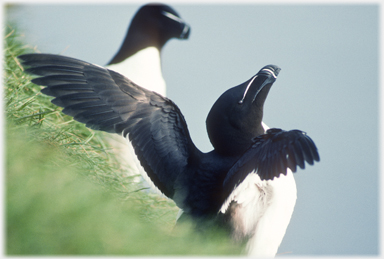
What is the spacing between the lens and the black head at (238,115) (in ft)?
7.66

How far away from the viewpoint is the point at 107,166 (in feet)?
11.1

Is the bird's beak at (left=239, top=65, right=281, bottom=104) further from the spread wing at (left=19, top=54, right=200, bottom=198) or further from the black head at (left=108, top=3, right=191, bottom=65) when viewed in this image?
the black head at (left=108, top=3, right=191, bottom=65)

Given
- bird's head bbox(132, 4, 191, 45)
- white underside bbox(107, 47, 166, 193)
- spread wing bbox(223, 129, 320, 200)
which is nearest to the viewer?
spread wing bbox(223, 129, 320, 200)

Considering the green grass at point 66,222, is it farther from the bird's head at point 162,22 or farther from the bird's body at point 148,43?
the bird's head at point 162,22

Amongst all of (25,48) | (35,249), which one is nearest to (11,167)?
(35,249)

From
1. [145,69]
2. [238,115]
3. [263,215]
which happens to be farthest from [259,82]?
[145,69]

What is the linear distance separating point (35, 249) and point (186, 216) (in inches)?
45.5

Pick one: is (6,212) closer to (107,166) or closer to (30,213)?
(30,213)

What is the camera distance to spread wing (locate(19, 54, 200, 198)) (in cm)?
235

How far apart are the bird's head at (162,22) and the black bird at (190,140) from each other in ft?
6.62

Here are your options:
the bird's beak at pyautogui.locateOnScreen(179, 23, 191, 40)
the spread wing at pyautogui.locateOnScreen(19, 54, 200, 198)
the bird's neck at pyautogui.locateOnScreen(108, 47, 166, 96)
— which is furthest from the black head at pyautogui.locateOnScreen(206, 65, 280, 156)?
the bird's beak at pyautogui.locateOnScreen(179, 23, 191, 40)

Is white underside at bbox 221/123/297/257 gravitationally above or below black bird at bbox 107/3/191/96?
below

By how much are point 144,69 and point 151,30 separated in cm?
51

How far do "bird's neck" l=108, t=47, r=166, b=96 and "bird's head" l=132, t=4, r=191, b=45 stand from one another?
0.22 meters
